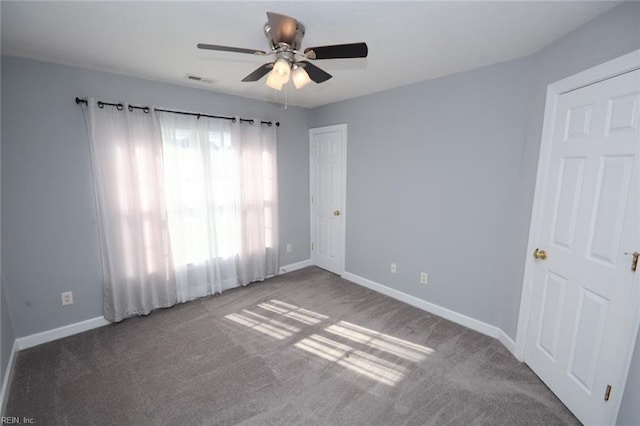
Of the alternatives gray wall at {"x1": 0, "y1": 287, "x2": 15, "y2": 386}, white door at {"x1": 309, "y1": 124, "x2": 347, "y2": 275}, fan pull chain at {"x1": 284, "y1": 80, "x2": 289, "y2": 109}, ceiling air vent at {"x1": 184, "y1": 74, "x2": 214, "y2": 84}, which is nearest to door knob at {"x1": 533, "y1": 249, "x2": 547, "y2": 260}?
white door at {"x1": 309, "y1": 124, "x2": 347, "y2": 275}

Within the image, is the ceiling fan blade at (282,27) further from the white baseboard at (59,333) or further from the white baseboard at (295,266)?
the white baseboard at (295,266)

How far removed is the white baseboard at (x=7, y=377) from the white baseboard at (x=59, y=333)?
0.06 metres

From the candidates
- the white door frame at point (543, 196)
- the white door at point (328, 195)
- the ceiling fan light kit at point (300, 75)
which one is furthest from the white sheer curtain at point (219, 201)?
the white door frame at point (543, 196)

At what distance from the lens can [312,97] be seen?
3.57 meters

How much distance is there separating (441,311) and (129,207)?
346 centimetres

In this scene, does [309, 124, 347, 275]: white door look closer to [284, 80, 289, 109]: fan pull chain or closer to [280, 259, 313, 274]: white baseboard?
[280, 259, 313, 274]: white baseboard

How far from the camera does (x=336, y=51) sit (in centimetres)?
147

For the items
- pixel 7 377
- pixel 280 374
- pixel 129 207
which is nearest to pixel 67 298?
pixel 7 377

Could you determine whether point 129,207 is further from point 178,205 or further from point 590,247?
point 590,247

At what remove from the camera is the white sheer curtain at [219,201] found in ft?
10.1

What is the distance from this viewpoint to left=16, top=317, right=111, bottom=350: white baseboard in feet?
7.92

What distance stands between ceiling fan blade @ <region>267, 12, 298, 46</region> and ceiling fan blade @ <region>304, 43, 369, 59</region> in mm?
114

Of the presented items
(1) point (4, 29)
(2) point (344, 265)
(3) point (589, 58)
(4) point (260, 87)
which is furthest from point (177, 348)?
(3) point (589, 58)

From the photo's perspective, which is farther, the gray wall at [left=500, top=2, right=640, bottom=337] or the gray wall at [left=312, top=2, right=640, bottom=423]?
the gray wall at [left=312, top=2, right=640, bottom=423]
